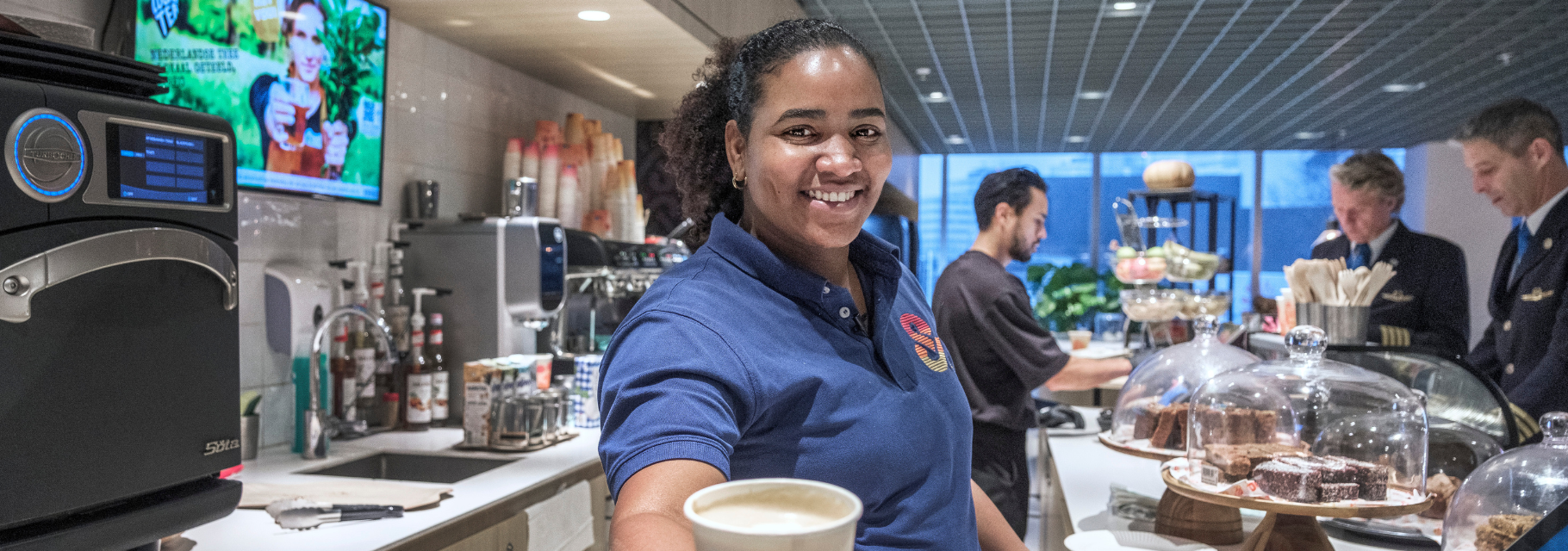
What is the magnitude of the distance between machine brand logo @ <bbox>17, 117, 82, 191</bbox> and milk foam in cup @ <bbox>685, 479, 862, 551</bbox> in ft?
3.39

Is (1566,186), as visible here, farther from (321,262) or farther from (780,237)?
(321,262)

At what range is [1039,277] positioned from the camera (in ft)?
32.2

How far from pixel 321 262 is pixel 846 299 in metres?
2.22

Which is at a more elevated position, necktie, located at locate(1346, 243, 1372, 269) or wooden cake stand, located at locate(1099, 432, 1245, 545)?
necktie, located at locate(1346, 243, 1372, 269)

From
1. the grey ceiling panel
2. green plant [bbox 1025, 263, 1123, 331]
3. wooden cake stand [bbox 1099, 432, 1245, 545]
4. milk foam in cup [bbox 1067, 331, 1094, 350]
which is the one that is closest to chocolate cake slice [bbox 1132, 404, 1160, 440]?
wooden cake stand [bbox 1099, 432, 1245, 545]

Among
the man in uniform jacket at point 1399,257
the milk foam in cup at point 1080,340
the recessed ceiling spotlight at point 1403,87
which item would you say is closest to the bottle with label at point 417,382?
the man in uniform jacket at point 1399,257

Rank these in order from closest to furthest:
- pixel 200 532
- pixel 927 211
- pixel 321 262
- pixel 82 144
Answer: pixel 82 144
pixel 200 532
pixel 321 262
pixel 927 211

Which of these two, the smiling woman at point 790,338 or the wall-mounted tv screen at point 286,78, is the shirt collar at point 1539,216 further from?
the wall-mounted tv screen at point 286,78

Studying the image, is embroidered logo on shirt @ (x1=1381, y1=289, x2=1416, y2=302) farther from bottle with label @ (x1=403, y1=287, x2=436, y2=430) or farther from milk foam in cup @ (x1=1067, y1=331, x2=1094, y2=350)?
bottle with label @ (x1=403, y1=287, x2=436, y2=430)

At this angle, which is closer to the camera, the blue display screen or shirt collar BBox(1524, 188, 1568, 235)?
the blue display screen

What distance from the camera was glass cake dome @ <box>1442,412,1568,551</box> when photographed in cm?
140

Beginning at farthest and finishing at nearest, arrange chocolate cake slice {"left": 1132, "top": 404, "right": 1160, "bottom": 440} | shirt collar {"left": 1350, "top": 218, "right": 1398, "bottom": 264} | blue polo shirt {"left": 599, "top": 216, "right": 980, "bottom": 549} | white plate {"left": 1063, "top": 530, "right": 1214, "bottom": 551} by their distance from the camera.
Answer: shirt collar {"left": 1350, "top": 218, "right": 1398, "bottom": 264} < chocolate cake slice {"left": 1132, "top": 404, "right": 1160, "bottom": 440} < white plate {"left": 1063, "top": 530, "right": 1214, "bottom": 551} < blue polo shirt {"left": 599, "top": 216, "right": 980, "bottom": 549}

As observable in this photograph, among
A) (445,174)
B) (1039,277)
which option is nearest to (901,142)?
(1039,277)

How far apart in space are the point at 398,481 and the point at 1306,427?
1805 mm
